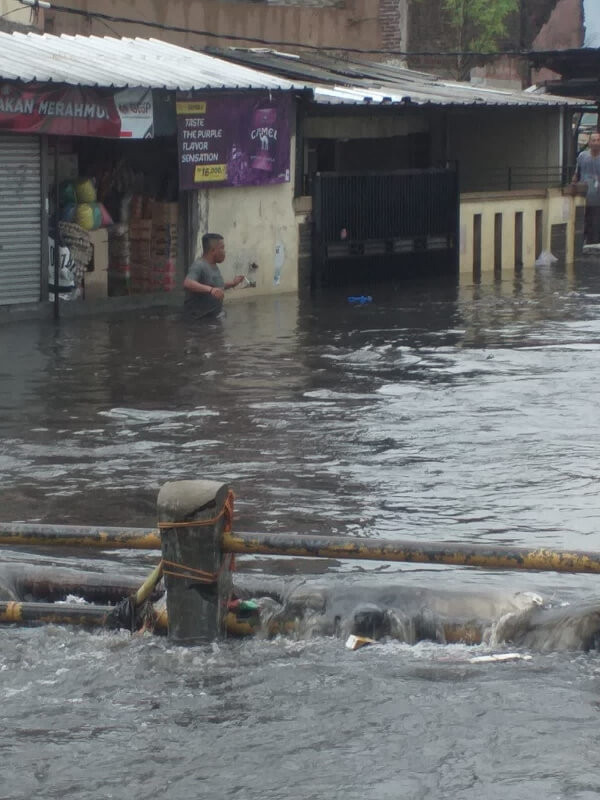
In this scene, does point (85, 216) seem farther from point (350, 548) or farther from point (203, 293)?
point (350, 548)

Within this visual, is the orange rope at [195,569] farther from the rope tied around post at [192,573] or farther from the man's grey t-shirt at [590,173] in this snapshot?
the man's grey t-shirt at [590,173]

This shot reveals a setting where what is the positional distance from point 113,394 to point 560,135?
16.8 meters

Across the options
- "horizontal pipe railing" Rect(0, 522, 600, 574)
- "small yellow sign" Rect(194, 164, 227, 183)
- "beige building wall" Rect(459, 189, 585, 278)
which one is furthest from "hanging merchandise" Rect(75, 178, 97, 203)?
"horizontal pipe railing" Rect(0, 522, 600, 574)

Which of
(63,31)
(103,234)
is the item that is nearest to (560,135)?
(63,31)

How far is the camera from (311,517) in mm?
8859

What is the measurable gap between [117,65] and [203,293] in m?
3.97

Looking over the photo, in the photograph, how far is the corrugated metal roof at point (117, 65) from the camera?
17906 millimetres

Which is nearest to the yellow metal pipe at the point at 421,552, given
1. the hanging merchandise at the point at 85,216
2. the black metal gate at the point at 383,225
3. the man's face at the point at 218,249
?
the man's face at the point at 218,249

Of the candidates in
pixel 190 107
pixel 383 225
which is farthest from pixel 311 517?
pixel 383 225

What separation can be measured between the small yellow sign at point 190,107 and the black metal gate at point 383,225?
285 cm

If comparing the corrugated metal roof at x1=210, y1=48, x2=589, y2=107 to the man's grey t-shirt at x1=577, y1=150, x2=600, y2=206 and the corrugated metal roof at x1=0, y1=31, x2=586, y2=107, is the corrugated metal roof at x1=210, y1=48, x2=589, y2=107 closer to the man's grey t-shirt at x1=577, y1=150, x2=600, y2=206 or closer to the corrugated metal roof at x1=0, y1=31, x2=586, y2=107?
the corrugated metal roof at x1=0, y1=31, x2=586, y2=107

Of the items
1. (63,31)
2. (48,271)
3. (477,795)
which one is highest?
(63,31)

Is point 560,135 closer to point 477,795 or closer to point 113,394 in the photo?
point 113,394

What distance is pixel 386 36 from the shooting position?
3653 cm
